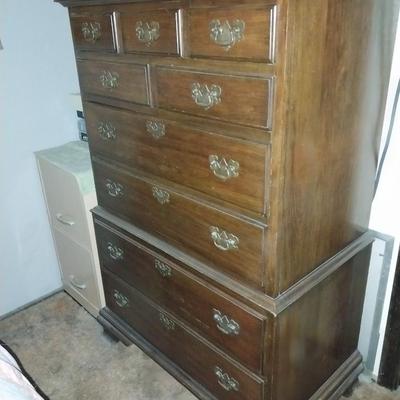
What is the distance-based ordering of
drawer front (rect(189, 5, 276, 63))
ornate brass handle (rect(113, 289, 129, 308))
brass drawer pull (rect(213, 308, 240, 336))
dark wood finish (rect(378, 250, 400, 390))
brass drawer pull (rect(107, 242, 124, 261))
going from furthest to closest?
ornate brass handle (rect(113, 289, 129, 308)), brass drawer pull (rect(107, 242, 124, 261)), dark wood finish (rect(378, 250, 400, 390)), brass drawer pull (rect(213, 308, 240, 336)), drawer front (rect(189, 5, 276, 63))

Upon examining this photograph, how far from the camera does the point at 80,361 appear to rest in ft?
5.82

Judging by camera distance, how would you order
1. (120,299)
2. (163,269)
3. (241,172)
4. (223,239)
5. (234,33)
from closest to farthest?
(234,33) → (241,172) → (223,239) → (163,269) → (120,299)

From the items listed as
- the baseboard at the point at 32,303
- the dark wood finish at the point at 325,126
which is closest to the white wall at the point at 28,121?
the baseboard at the point at 32,303

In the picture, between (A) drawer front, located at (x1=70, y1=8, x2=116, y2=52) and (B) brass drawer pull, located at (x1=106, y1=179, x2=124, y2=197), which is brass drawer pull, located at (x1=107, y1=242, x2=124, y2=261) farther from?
(A) drawer front, located at (x1=70, y1=8, x2=116, y2=52)

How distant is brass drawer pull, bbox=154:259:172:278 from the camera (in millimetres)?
1346

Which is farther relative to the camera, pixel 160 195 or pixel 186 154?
pixel 160 195

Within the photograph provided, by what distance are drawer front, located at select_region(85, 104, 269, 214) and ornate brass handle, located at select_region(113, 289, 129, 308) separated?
601 millimetres

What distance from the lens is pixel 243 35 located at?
850 millimetres

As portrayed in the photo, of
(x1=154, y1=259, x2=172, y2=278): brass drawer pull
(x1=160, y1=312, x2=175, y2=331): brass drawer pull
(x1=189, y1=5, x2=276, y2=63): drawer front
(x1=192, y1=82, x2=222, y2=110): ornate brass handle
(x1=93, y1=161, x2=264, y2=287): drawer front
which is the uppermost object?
(x1=189, y1=5, x2=276, y2=63): drawer front

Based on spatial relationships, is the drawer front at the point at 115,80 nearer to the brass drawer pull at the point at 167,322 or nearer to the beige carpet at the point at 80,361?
the brass drawer pull at the point at 167,322

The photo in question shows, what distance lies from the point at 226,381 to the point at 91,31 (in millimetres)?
1179

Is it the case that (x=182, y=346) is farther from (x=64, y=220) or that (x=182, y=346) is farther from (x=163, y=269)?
(x=64, y=220)

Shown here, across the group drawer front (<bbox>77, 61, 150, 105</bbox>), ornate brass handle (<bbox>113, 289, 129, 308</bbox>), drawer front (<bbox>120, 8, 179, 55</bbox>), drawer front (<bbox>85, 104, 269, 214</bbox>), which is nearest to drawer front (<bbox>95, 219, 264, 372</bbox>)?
ornate brass handle (<bbox>113, 289, 129, 308</bbox>)

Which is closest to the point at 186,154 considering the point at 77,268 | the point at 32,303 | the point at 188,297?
the point at 188,297
